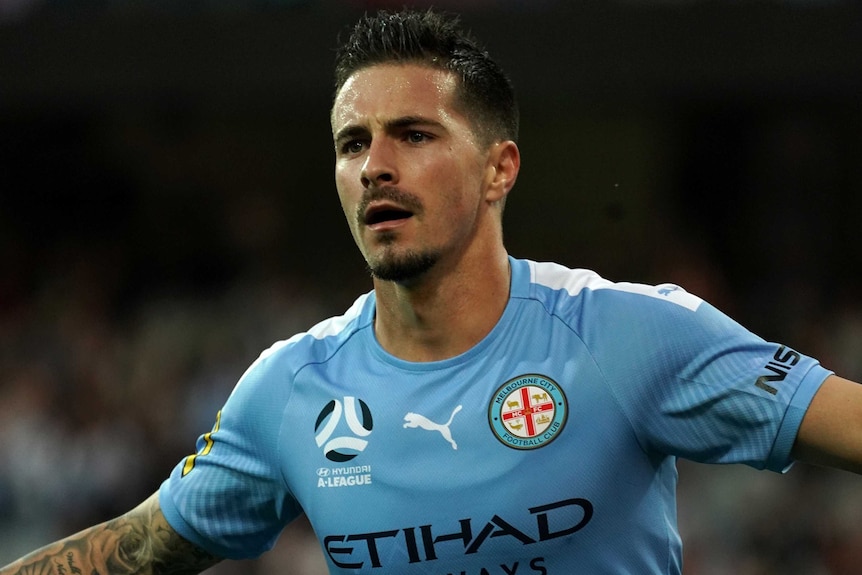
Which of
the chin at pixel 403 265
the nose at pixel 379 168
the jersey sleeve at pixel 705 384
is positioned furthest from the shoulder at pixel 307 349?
the jersey sleeve at pixel 705 384

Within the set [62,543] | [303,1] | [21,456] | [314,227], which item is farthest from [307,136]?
[62,543]

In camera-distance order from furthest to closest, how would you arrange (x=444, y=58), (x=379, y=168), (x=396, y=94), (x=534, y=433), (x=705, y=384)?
(x=444, y=58) < (x=396, y=94) < (x=379, y=168) < (x=534, y=433) < (x=705, y=384)

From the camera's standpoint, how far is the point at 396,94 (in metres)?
3.39

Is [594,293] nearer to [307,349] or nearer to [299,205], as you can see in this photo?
[307,349]

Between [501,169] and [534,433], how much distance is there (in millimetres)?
864

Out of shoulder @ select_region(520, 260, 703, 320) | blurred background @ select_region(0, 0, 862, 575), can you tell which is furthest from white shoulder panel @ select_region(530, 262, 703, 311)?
blurred background @ select_region(0, 0, 862, 575)

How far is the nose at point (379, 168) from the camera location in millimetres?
3281

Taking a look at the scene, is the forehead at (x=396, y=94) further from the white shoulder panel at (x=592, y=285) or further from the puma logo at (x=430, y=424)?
the puma logo at (x=430, y=424)

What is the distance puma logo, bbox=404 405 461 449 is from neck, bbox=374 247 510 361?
0.21 metres

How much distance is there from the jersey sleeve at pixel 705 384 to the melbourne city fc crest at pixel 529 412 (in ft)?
0.50

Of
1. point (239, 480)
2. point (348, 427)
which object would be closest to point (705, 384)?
point (348, 427)

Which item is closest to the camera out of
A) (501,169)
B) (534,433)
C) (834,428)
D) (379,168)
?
(834,428)

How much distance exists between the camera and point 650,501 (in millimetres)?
3199

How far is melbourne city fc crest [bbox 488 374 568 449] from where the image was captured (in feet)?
10.3
